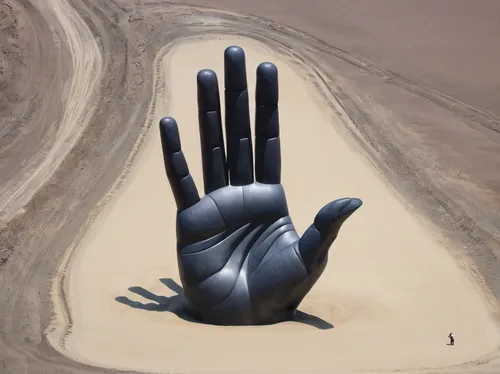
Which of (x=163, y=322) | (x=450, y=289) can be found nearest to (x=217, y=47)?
(x=450, y=289)

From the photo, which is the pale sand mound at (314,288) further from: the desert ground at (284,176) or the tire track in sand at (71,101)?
the tire track in sand at (71,101)

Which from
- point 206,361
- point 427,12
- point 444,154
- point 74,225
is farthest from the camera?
point 427,12

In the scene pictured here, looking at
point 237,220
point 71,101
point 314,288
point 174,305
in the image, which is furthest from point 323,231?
point 71,101

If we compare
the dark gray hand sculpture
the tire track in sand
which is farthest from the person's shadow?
the tire track in sand

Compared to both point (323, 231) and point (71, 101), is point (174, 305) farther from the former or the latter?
point (71, 101)

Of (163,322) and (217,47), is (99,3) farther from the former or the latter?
(163,322)

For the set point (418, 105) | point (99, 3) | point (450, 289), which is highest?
point (99, 3)

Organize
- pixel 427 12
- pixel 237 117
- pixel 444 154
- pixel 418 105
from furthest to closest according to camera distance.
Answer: pixel 427 12, pixel 418 105, pixel 444 154, pixel 237 117
